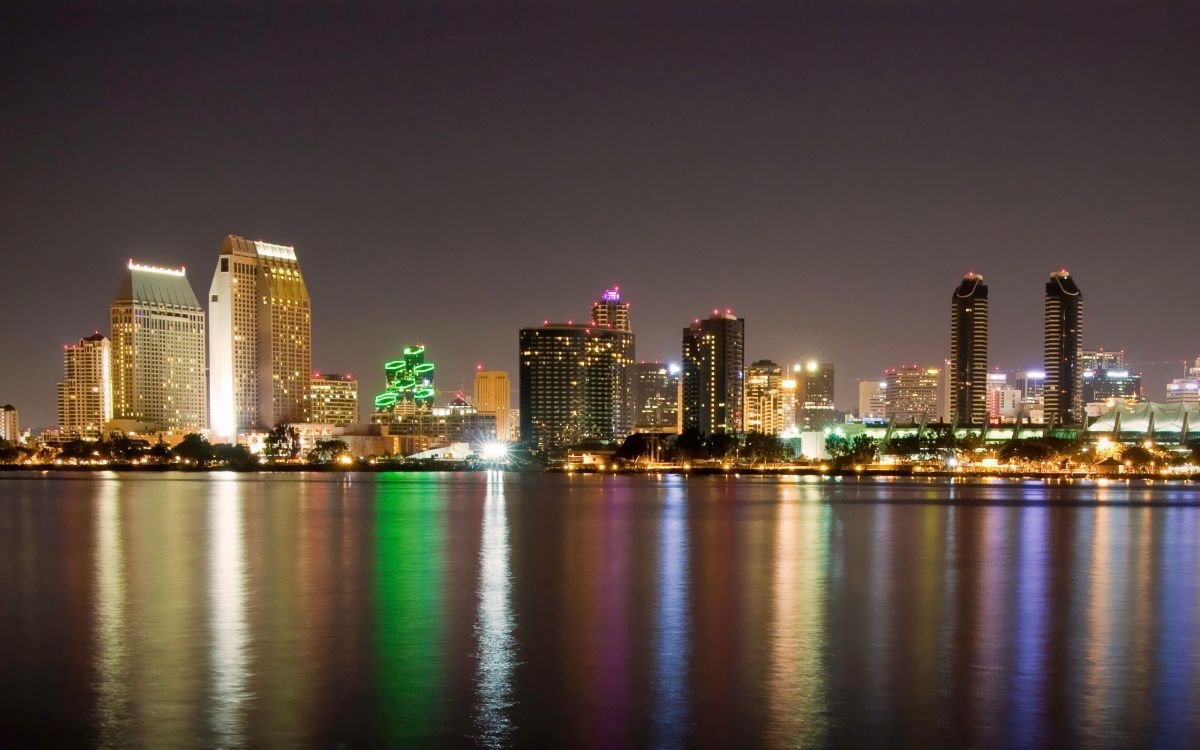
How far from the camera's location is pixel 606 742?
16.4m

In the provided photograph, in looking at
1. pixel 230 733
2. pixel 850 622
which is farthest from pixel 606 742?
pixel 850 622

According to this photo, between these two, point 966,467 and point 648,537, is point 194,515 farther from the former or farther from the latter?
point 966,467

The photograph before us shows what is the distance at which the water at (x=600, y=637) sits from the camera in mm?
17438

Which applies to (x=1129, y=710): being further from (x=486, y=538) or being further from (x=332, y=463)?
(x=332, y=463)

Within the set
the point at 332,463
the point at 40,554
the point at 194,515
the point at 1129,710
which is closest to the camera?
the point at 1129,710

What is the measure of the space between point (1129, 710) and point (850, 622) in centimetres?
860

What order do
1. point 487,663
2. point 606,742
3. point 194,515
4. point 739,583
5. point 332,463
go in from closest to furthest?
point 606,742 → point 487,663 → point 739,583 → point 194,515 → point 332,463

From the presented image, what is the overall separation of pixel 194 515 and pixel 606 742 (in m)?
50.7

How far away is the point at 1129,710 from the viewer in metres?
18.4

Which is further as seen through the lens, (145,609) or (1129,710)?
(145,609)

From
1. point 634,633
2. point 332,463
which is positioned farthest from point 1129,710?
point 332,463

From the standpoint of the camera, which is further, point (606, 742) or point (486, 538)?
point (486, 538)

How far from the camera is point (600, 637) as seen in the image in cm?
2469

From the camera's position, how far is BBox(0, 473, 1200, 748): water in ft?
57.2
